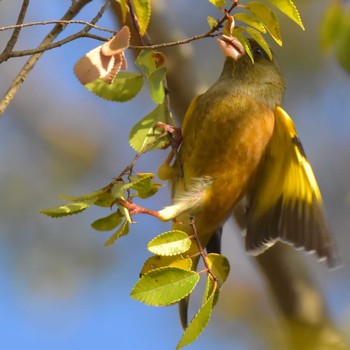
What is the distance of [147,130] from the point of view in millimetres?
2465

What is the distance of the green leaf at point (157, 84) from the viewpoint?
2.18m

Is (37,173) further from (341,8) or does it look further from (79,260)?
(341,8)

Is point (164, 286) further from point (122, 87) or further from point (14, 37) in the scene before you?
point (14, 37)

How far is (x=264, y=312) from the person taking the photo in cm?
467

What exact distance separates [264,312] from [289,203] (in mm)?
1512

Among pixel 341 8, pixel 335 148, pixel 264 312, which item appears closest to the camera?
pixel 341 8

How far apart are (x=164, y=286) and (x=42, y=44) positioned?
0.70 m

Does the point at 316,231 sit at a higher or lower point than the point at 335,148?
lower

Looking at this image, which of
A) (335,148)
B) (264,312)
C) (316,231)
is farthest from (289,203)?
(335,148)

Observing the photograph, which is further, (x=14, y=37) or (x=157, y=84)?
(x=157, y=84)

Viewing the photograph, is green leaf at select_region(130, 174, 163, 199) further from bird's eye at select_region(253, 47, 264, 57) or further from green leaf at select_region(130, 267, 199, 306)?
bird's eye at select_region(253, 47, 264, 57)

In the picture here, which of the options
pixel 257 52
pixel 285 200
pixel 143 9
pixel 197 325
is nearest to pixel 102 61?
pixel 143 9

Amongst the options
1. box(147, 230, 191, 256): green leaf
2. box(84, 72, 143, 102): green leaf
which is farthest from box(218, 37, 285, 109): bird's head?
box(147, 230, 191, 256): green leaf

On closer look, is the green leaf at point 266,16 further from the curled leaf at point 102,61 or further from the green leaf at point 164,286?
the green leaf at point 164,286
